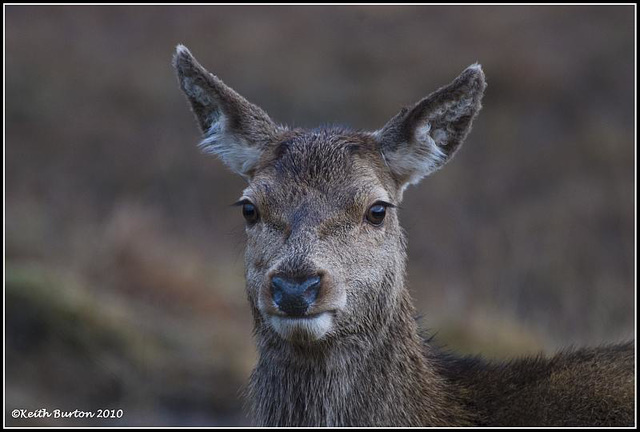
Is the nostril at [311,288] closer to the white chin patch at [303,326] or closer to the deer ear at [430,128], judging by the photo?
the white chin patch at [303,326]

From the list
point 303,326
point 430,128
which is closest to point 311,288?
point 303,326

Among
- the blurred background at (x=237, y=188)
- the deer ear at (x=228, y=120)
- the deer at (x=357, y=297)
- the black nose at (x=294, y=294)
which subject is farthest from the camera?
the blurred background at (x=237, y=188)

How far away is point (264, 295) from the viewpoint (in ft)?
18.3

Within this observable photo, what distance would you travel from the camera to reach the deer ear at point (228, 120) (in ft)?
22.1

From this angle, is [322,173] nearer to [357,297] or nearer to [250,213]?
[250,213]

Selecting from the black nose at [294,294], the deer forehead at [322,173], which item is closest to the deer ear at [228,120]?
the deer forehead at [322,173]

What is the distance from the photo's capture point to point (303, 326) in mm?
5551

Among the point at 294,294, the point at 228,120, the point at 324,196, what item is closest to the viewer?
the point at 294,294

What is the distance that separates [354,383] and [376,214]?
1.00 meters

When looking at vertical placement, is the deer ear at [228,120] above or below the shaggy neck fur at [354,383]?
above

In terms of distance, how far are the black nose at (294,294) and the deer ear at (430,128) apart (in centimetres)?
137

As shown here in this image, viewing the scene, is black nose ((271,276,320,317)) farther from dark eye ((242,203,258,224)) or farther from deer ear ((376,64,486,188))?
deer ear ((376,64,486,188))

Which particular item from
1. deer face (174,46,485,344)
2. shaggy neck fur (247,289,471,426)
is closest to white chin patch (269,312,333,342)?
deer face (174,46,485,344)

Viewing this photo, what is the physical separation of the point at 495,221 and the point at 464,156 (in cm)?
308
